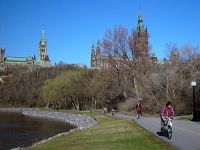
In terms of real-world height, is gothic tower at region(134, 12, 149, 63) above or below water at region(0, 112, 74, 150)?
above

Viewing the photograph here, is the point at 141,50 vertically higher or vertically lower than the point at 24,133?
higher

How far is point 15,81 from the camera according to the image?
423ft

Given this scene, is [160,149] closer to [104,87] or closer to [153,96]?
[153,96]

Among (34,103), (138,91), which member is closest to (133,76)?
(138,91)

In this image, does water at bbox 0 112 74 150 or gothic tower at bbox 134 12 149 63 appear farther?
gothic tower at bbox 134 12 149 63

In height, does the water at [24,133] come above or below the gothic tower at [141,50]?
below

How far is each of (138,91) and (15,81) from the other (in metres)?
81.0

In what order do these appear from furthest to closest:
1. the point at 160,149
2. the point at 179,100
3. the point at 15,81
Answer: the point at 15,81
the point at 179,100
the point at 160,149

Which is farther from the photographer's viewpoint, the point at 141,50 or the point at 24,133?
the point at 141,50

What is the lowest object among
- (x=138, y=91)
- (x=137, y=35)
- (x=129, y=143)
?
(x=129, y=143)

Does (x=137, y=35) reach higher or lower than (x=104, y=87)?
higher

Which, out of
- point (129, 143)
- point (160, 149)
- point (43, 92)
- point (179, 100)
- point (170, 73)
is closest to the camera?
point (160, 149)

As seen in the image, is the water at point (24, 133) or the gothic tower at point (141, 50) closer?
the water at point (24, 133)

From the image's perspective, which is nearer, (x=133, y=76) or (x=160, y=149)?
(x=160, y=149)
